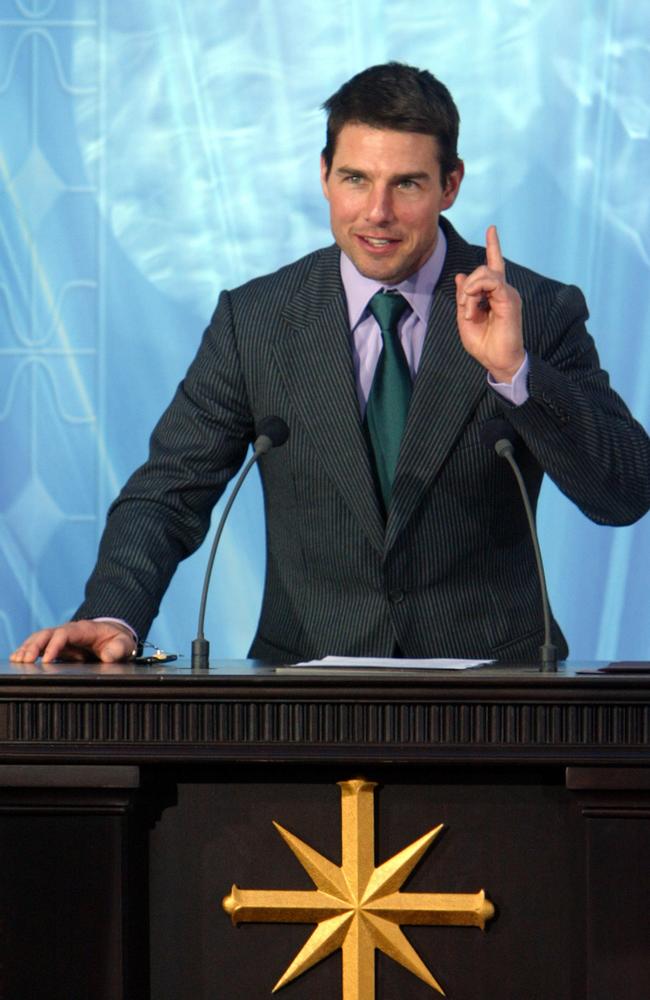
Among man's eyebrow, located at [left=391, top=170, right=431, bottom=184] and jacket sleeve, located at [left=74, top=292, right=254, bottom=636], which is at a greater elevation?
man's eyebrow, located at [left=391, top=170, right=431, bottom=184]

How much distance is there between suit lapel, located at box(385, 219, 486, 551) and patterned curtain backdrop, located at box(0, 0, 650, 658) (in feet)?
4.75

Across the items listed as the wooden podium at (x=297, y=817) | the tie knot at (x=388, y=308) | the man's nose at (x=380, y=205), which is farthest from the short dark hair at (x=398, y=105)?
the wooden podium at (x=297, y=817)

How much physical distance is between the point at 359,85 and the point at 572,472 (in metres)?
0.74

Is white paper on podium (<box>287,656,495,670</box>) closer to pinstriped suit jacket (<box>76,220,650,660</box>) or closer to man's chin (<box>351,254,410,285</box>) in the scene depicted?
pinstriped suit jacket (<box>76,220,650,660</box>)

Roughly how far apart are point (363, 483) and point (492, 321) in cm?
37

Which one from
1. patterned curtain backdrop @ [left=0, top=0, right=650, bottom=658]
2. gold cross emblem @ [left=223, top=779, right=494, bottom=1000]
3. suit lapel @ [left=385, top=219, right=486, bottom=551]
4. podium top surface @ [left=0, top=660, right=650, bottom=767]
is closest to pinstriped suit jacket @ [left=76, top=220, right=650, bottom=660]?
suit lapel @ [left=385, top=219, right=486, bottom=551]

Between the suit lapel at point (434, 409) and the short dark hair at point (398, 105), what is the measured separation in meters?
0.28

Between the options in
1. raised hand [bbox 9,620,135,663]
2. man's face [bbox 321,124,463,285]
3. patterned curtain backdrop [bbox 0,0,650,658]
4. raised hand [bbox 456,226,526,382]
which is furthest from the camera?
patterned curtain backdrop [bbox 0,0,650,658]

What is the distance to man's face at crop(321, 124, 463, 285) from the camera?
260 cm

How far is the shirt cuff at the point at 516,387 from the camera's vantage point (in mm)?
2283

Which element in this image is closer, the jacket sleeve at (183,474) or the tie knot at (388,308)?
the jacket sleeve at (183,474)

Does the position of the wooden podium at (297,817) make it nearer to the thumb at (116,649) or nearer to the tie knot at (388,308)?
the thumb at (116,649)

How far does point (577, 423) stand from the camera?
7.69 feet

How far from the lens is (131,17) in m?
4.03
